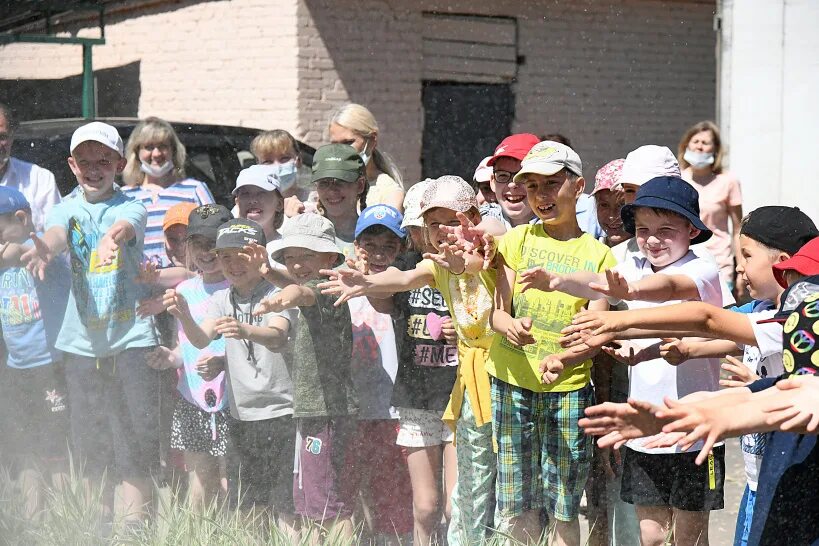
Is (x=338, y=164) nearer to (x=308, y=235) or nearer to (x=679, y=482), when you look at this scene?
(x=308, y=235)

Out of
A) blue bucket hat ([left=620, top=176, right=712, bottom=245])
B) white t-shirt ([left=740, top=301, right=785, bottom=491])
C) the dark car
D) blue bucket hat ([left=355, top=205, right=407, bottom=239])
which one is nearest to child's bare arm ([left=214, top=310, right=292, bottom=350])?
blue bucket hat ([left=355, top=205, right=407, bottom=239])

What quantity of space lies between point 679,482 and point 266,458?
167 centimetres

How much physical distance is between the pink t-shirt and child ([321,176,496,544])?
10.7 feet

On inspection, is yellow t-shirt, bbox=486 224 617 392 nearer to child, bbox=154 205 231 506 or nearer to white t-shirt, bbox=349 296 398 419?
white t-shirt, bbox=349 296 398 419

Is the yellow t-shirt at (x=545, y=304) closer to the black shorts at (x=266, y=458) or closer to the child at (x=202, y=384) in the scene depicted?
the black shorts at (x=266, y=458)

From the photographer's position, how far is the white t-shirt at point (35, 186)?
5.23 m

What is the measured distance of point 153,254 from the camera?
5242 mm

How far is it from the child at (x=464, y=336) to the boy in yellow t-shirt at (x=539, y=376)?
129 millimetres

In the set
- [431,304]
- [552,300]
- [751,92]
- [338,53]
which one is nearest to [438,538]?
[431,304]

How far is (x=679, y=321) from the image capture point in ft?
9.90

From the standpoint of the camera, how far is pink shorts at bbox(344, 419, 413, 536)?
182 inches

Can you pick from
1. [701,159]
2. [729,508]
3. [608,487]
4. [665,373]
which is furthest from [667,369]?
[701,159]

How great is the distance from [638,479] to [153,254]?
2.52 metres

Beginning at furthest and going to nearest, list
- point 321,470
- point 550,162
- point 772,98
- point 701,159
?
point 772,98 < point 701,159 < point 321,470 < point 550,162
